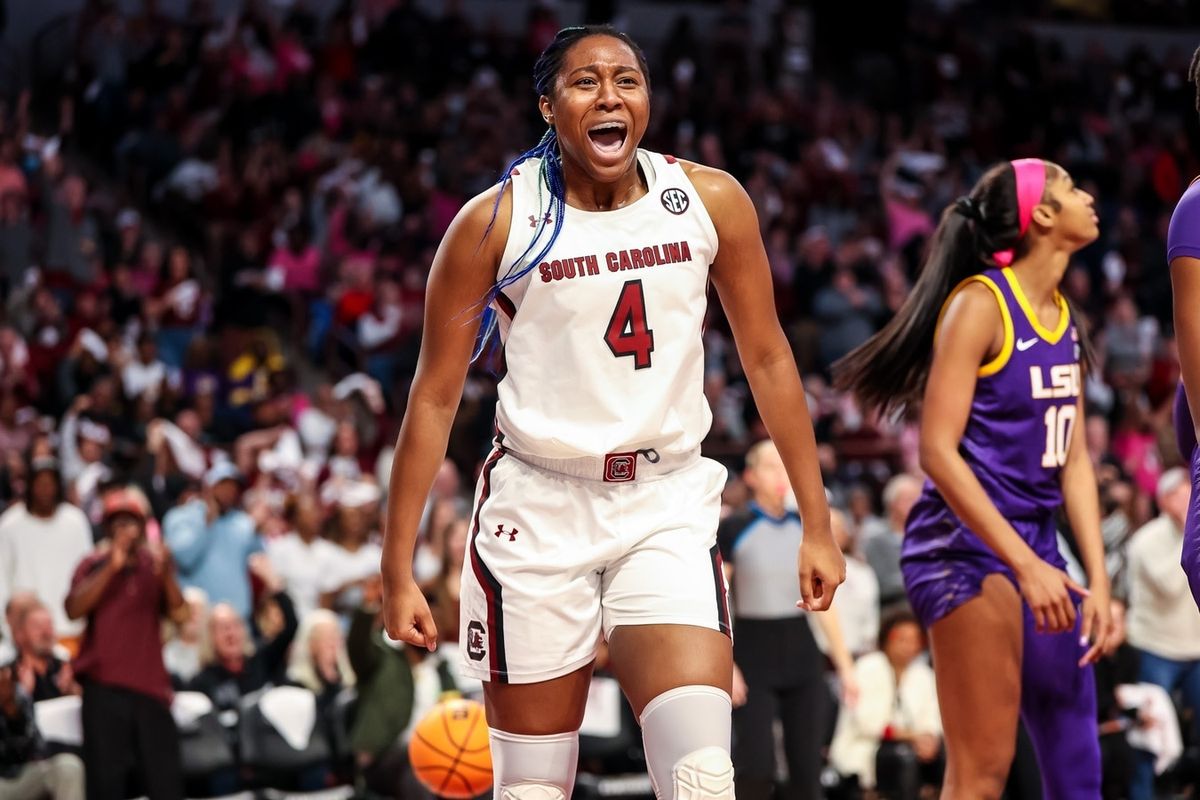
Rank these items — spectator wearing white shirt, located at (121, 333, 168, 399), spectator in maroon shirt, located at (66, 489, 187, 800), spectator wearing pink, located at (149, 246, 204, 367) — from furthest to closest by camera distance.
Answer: spectator wearing pink, located at (149, 246, 204, 367) → spectator wearing white shirt, located at (121, 333, 168, 399) → spectator in maroon shirt, located at (66, 489, 187, 800)

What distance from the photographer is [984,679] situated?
4859 mm

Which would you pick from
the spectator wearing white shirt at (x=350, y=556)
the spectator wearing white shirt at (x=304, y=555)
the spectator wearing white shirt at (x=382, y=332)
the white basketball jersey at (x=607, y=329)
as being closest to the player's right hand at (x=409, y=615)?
the white basketball jersey at (x=607, y=329)

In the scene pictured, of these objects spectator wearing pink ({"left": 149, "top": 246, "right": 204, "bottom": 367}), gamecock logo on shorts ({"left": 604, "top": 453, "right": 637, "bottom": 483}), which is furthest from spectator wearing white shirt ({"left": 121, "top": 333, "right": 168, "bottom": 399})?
gamecock logo on shorts ({"left": 604, "top": 453, "right": 637, "bottom": 483})

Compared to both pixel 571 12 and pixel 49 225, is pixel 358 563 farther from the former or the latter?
→ pixel 571 12

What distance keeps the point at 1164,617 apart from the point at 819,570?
5985mm

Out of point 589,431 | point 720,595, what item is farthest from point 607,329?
point 720,595

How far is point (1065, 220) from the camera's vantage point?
518cm

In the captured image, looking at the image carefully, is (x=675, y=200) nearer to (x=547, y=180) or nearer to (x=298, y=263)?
(x=547, y=180)

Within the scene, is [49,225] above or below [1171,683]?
above

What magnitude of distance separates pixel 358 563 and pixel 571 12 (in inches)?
400

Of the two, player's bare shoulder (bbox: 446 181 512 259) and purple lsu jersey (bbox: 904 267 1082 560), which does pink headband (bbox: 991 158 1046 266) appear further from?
player's bare shoulder (bbox: 446 181 512 259)

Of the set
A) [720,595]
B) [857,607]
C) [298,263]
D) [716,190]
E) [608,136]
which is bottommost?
[857,607]

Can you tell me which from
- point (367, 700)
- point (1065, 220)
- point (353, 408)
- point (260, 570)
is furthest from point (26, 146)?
point (1065, 220)

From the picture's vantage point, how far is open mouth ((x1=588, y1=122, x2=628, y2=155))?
12.9 feet
